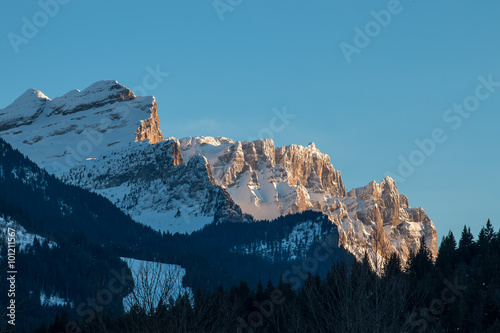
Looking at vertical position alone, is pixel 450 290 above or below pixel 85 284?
below

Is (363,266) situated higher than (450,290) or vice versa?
(450,290)

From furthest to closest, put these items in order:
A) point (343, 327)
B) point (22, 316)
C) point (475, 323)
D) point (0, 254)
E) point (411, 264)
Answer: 1. point (0, 254)
2. point (22, 316)
3. point (411, 264)
4. point (475, 323)
5. point (343, 327)

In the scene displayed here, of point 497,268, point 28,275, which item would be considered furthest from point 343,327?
point 28,275

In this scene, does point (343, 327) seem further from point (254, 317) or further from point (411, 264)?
point (411, 264)

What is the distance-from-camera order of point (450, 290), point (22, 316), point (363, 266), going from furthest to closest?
point (22, 316)
point (450, 290)
point (363, 266)

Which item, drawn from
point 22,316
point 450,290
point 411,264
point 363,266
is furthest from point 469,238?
point 22,316

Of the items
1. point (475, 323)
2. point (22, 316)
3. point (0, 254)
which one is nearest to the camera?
point (475, 323)

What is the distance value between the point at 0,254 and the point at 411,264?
4497 inches

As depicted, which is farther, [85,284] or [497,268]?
[85,284]

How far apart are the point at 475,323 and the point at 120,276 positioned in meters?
129

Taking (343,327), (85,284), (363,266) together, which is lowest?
(343,327)

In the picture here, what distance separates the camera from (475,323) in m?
74.6

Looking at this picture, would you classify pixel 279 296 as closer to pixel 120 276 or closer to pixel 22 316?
pixel 22 316

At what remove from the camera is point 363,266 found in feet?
144
